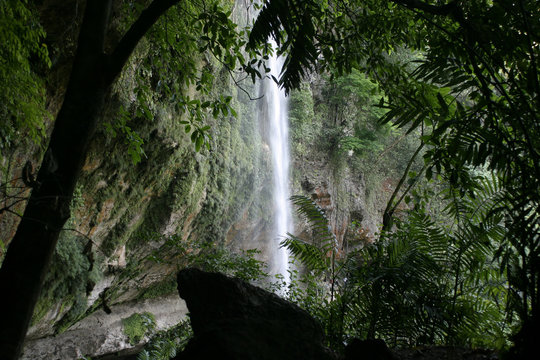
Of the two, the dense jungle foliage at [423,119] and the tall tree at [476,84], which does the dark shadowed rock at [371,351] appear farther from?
the tall tree at [476,84]

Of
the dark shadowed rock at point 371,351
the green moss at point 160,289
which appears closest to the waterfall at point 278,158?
the green moss at point 160,289

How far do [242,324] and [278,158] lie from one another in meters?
10.2

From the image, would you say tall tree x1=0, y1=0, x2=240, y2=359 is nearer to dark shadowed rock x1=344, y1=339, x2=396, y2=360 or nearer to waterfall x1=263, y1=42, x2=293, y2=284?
dark shadowed rock x1=344, y1=339, x2=396, y2=360

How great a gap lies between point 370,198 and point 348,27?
12372mm

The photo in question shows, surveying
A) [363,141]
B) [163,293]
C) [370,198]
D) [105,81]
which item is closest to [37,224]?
[105,81]

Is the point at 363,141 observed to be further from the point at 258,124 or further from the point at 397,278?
the point at 397,278

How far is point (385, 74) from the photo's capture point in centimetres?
288

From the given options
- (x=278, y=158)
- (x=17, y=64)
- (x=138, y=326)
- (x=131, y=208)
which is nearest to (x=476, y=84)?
(x=17, y=64)

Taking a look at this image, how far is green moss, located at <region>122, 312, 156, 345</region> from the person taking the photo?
751 cm

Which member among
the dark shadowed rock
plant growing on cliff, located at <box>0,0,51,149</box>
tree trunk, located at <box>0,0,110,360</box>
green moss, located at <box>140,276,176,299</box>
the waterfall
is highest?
the waterfall

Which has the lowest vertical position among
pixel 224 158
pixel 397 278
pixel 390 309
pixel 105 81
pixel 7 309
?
pixel 7 309

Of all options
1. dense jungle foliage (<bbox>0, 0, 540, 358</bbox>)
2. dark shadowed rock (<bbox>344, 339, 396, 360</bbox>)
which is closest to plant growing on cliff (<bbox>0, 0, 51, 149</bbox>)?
dense jungle foliage (<bbox>0, 0, 540, 358</bbox>)

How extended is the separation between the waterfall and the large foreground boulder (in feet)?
30.2

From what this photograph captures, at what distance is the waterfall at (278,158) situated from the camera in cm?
1160
